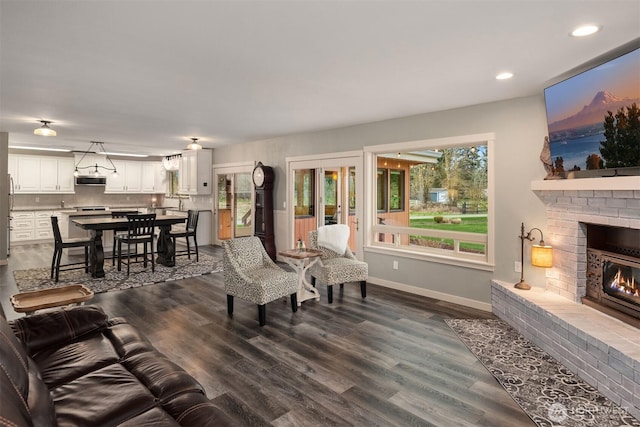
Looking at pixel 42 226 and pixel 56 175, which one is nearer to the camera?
pixel 42 226

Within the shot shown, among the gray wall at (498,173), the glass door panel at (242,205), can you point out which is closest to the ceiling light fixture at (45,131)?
the glass door panel at (242,205)

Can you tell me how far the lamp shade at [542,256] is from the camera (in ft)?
11.5

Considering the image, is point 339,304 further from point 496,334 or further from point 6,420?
point 6,420

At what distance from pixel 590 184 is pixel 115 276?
21.4 feet

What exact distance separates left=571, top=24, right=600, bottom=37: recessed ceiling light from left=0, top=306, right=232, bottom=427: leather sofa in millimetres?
3127

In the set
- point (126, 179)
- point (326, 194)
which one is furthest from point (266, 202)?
point (126, 179)

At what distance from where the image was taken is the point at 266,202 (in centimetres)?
720

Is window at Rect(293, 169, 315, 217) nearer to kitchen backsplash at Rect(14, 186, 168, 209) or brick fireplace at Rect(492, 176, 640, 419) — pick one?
brick fireplace at Rect(492, 176, 640, 419)

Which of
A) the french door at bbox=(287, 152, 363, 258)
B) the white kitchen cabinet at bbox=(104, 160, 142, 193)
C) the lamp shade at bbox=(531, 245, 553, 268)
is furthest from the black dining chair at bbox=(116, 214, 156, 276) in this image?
the lamp shade at bbox=(531, 245, 553, 268)

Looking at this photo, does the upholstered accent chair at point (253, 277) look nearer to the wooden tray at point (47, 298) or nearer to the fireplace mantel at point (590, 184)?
the wooden tray at point (47, 298)

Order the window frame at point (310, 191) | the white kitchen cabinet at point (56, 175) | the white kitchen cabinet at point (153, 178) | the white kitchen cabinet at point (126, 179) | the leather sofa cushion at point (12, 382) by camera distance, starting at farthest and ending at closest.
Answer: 1. the white kitchen cabinet at point (153, 178)
2. the white kitchen cabinet at point (126, 179)
3. the white kitchen cabinet at point (56, 175)
4. the window frame at point (310, 191)
5. the leather sofa cushion at point (12, 382)

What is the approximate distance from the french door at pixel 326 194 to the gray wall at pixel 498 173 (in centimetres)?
51

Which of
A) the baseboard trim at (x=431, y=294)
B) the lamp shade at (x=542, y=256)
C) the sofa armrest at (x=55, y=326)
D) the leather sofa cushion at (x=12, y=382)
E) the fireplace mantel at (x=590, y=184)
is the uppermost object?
the fireplace mantel at (x=590, y=184)

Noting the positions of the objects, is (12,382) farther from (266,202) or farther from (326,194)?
(266,202)
